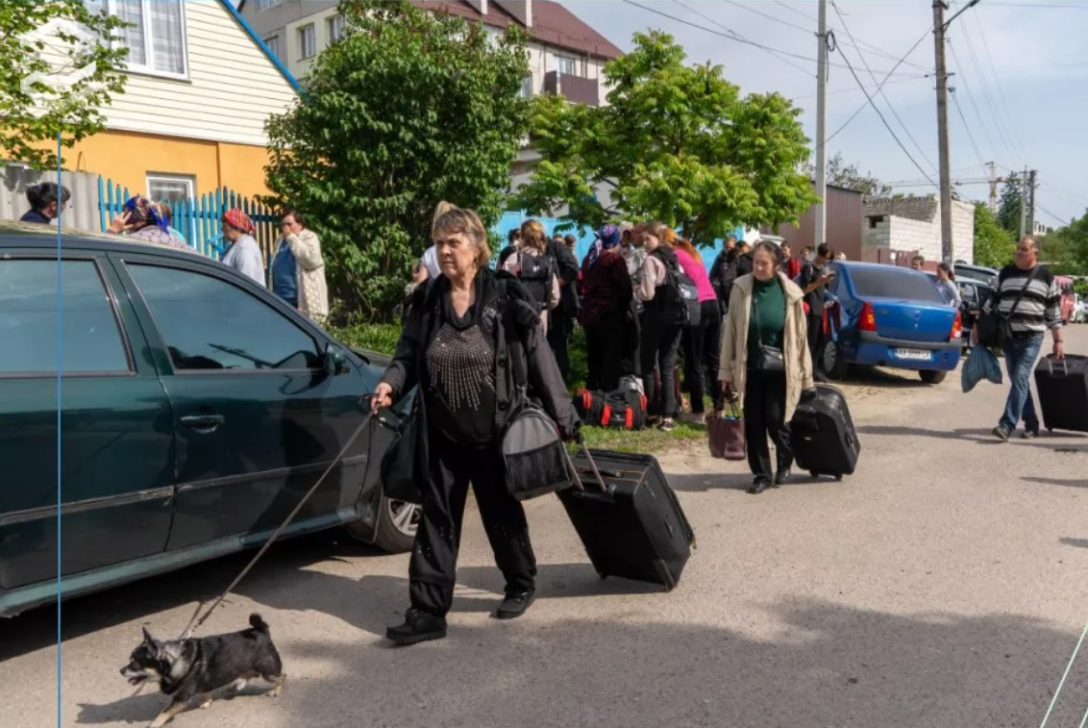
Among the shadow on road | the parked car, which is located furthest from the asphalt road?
the parked car

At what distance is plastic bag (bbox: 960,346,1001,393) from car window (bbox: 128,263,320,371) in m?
7.15

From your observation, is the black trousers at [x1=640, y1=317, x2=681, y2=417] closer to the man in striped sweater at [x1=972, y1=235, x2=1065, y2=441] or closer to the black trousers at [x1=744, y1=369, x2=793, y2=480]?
the black trousers at [x1=744, y1=369, x2=793, y2=480]

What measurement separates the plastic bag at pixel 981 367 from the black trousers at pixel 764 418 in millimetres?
3466

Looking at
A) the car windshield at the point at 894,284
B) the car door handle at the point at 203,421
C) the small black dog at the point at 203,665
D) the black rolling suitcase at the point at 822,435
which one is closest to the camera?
the small black dog at the point at 203,665

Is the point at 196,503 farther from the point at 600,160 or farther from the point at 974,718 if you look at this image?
the point at 600,160

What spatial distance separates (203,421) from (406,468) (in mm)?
934

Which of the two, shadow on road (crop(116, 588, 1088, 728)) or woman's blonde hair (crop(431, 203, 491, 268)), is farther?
woman's blonde hair (crop(431, 203, 491, 268))

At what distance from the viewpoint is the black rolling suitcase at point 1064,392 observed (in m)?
9.26

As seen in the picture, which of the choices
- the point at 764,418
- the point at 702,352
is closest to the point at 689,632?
the point at 764,418

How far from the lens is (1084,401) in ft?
30.3

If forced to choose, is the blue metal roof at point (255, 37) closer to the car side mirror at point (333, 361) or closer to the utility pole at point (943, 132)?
the car side mirror at point (333, 361)

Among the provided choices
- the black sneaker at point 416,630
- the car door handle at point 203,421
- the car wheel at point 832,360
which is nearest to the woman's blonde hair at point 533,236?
the car wheel at point 832,360

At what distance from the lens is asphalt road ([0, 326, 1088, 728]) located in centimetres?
376

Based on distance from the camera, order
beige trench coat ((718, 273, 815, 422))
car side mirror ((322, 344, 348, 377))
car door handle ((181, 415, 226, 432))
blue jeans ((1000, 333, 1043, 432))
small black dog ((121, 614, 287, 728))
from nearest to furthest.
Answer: small black dog ((121, 614, 287, 728)), car door handle ((181, 415, 226, 432)), car side mirror ((322, 344, 348, 377)), beige trench coat ((718, 273, 815, 422)), blue jeans ((1000, 333, 1043, 432))
